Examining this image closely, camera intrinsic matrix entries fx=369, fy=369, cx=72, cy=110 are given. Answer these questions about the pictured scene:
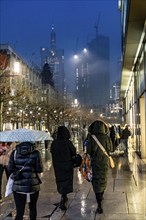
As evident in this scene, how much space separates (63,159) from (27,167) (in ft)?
6.35

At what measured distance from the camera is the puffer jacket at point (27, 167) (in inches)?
230

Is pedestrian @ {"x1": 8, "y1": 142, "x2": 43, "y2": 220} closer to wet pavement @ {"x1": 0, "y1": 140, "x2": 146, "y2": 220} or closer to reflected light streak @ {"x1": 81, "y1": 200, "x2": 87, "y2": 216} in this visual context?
wet pavement @ {"x1": 0, "y1": 140, "x2": 146, "y2": 220}

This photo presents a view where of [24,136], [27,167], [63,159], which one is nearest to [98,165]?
[63,159]

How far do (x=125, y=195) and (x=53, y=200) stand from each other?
1.91m

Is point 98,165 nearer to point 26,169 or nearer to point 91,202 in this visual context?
point 91,202

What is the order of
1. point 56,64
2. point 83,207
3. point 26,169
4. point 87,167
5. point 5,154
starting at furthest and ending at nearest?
point 56,64 → point 5,154 → point 83,207 → point 87,167 → point 26,169

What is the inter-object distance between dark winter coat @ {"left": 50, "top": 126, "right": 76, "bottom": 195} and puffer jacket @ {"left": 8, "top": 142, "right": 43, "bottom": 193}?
5.89 ft

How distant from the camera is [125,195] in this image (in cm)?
964

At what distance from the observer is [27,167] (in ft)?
19.2

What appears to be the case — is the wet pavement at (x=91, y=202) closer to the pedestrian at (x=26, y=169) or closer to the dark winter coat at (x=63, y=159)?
the dark winter coat at (x=63, y=159)

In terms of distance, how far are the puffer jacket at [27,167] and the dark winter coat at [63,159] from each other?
1.80 meters

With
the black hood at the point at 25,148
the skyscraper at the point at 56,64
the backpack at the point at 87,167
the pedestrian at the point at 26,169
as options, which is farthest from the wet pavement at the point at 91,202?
the skyscraper at the point at 56,64

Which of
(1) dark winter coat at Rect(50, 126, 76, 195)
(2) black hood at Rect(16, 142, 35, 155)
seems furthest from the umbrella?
(1) dark winter coat at Rect(50, 126, 76, 195)

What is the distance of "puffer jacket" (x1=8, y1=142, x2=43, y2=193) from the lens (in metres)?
5.85
